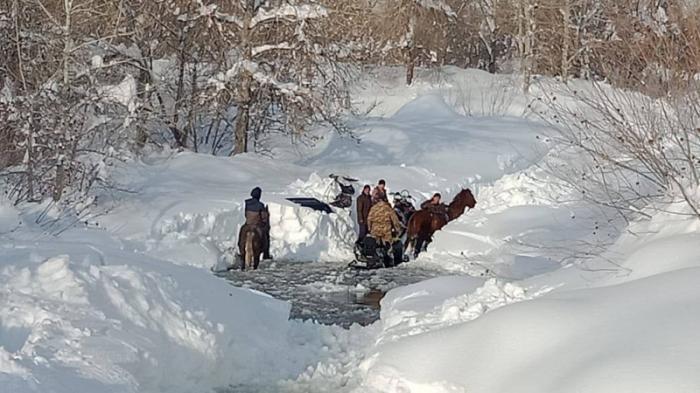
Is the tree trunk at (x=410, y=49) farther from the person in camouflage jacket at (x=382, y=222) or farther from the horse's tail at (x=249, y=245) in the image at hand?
the horse's tail at (x=249, y=245)

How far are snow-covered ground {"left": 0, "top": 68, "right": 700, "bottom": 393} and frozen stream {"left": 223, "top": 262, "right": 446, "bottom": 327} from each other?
511 mm

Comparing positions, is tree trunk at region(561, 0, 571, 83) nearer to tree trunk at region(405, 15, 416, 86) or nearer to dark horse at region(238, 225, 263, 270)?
tree trunk at region(405, 15, 416, 86)

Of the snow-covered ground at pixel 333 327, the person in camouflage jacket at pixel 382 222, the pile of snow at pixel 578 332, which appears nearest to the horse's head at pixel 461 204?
the snow-covered ground at pixel 333 327

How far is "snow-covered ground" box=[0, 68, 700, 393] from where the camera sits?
7.00 metres

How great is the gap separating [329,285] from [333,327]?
3679 mm

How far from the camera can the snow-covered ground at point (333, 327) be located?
700cm

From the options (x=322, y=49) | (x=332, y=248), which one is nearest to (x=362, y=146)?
(x=322, y=49)

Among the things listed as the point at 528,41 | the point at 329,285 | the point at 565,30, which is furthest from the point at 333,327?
the point at 528,41

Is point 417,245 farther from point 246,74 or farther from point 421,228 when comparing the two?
point 246,74

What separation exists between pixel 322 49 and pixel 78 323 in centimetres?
1678

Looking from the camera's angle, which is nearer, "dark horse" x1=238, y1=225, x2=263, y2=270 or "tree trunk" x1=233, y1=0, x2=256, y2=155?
"dark horse" x1=238, y1=225, x2=263, y2=270

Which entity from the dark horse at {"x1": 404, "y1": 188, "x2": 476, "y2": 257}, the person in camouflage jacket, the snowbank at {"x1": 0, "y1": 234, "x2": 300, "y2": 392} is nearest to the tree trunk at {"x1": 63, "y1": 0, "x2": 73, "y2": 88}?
the person in camouflage jacket

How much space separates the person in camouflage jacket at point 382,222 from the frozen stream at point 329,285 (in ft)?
2.24

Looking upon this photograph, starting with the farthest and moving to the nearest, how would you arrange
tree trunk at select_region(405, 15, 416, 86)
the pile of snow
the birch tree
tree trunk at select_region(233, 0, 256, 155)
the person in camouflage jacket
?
1. tree trunk at select_region(405, 15, 416, 86)
2. tree trunk at select_region(233, 0, 256, 155)
3. the birch tree
4. the person in camouflage jacket
5. the pile of snow
